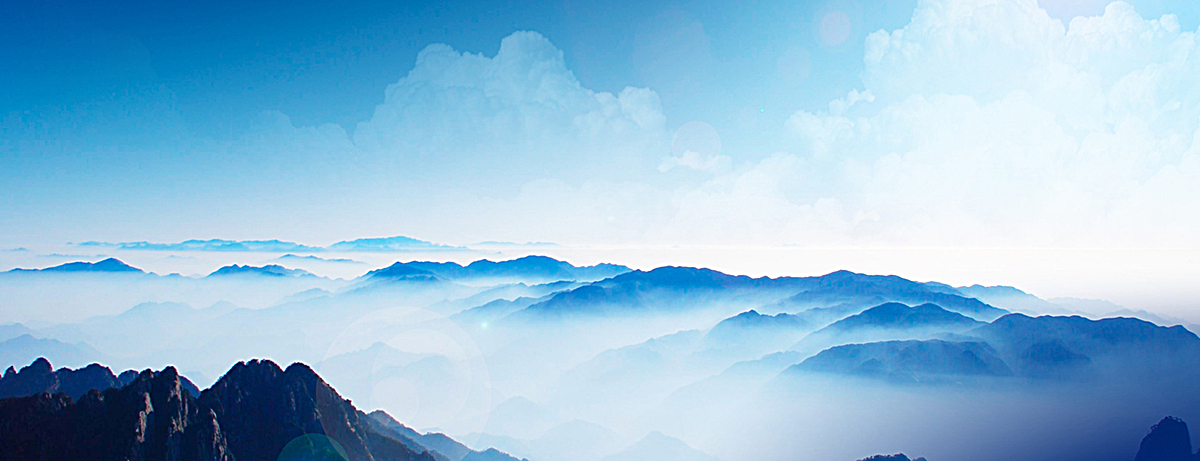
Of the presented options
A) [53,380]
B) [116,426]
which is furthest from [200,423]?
[53,380]

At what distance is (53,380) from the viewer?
9750 cm

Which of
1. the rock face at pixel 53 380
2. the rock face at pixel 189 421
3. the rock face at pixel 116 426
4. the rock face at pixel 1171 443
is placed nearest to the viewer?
the rock face at pixel 116 426

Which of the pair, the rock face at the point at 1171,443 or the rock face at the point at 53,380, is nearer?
the rock face at the point at 53,380

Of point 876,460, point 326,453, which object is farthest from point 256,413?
point 876,460

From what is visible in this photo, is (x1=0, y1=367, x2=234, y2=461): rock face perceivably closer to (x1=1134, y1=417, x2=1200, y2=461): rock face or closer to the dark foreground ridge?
the dark foreground ridge

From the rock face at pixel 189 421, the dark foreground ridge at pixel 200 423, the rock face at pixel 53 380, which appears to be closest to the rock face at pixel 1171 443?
the dark foreground ridge at pixel 200 423

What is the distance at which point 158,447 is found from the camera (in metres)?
50.4

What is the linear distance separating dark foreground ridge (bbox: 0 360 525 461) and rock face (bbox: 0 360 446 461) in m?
0.09

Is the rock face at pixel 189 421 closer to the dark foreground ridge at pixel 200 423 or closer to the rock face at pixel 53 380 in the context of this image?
the dark foreground ridge at pixel 200 423

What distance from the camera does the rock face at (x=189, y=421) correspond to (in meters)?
47.3

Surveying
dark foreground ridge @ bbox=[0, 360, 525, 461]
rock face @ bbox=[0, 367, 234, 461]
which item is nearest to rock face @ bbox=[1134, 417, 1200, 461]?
dark foreground ridge @ bbox=[0, 360, 525, 461]

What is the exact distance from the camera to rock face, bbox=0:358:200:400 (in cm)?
9294

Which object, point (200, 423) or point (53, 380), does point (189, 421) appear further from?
point (53, 380)

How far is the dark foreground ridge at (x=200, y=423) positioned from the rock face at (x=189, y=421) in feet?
0.30
